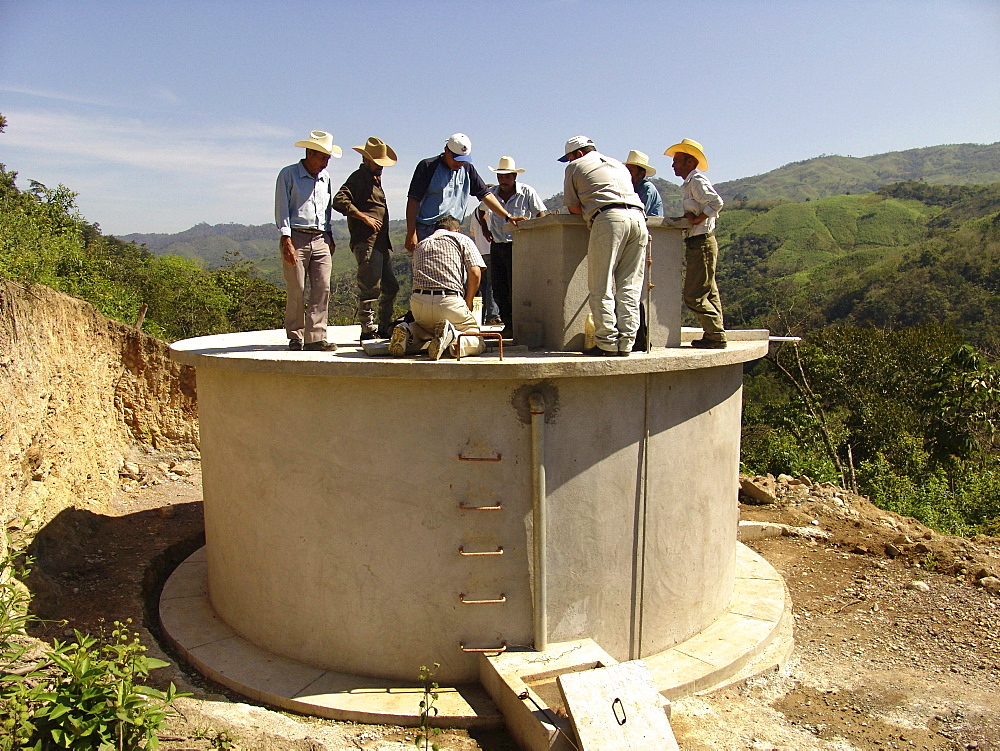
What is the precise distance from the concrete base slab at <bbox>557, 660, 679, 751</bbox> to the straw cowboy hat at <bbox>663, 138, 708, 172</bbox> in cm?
426

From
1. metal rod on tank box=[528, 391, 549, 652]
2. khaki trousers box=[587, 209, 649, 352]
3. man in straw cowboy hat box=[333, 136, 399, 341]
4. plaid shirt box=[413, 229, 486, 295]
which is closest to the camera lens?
metal rod on tank box=[528, 391, 549, 652]

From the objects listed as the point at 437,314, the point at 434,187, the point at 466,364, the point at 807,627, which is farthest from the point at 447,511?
the point at 807,627

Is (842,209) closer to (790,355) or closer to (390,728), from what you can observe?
(790,355)

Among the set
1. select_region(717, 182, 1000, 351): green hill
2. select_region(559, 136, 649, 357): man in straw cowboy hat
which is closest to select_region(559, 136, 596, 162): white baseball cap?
select_region(559, 136, 649, 357): man in straw cowboy hat

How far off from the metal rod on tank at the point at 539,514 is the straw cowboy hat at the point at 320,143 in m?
2.84

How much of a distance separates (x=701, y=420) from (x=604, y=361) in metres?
1.24

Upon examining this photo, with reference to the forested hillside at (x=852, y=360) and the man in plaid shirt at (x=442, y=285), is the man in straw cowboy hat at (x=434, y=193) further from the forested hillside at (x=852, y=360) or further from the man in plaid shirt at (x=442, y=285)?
the forested hillside at (x=852, y=360)

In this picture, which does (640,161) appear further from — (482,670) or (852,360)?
(852,360)

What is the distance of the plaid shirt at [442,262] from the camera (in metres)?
5.63

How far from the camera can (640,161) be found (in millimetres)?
7195

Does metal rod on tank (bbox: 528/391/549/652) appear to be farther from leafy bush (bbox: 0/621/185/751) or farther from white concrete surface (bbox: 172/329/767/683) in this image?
leafy bush (bbox: 0/621/185/751)

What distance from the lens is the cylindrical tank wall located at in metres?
4.94

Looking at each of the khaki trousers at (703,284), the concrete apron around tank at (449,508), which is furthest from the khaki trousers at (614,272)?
the khaki trousers at (703,284)

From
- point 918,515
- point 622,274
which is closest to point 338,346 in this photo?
point 622,274
